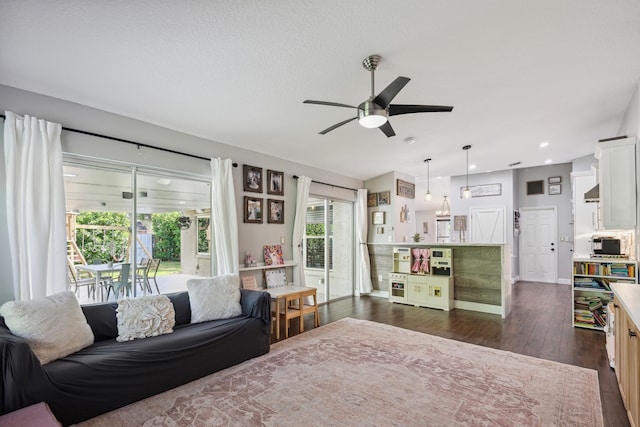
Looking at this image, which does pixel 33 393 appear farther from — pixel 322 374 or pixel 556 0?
pixel 556 0

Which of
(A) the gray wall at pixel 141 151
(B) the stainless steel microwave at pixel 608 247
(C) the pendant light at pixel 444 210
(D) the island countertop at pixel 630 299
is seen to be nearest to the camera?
(D) the island countertop at pixel 630 299

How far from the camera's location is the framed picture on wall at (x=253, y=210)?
4805mm

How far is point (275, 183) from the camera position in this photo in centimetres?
529

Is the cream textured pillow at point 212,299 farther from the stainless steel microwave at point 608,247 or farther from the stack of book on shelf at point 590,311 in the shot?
the stainless steel microwave at point 608,247

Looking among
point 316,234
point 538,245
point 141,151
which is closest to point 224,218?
point 141,151

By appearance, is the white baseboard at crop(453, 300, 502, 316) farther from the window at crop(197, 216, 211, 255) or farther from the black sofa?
the window at crop(197, 216, 211, 255)

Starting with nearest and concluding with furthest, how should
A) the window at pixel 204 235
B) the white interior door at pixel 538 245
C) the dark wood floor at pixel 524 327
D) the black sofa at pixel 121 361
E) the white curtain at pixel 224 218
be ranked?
the black sofa at pixel 121 361 → the dark wood floor at pixel 524 327 → the white curtain at pixel 224 218 → the window at pixel 204 235 → the white interior door at pixel 538 245

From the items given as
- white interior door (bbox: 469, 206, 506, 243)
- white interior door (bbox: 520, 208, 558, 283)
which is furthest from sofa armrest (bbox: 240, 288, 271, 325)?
white interior door (bbox: 520, 208, 558, 283)

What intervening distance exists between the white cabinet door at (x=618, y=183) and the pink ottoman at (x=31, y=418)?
223 inches

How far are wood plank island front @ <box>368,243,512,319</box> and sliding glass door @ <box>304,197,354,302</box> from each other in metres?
1.49

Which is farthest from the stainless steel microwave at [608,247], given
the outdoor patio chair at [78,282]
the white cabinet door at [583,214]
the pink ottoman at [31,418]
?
the outdoor patio chair at [78,282]

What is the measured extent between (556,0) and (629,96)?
9.93ft

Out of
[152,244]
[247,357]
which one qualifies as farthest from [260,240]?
[247,357]

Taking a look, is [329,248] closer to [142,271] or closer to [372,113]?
[142,271]
